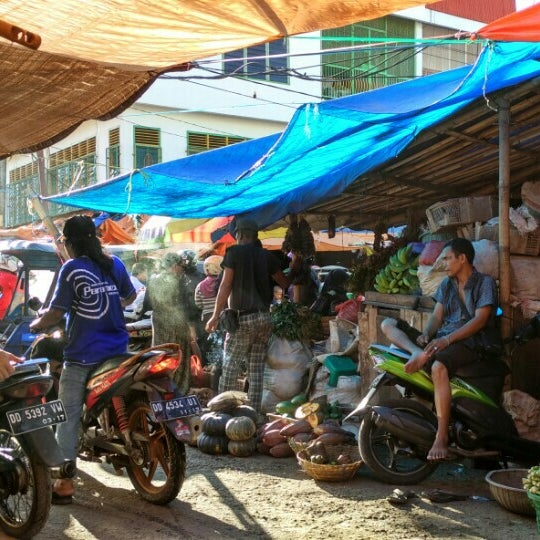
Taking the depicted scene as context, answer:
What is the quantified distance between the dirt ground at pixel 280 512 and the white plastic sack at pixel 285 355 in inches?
92.7

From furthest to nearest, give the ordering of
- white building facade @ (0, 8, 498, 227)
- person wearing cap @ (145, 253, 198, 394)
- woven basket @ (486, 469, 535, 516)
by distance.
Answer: white building facade @ (0, 8, 498, 227), person wearing cap @ (145, 253, 198, 394), woven basket @ (486, 469, 535, 516)

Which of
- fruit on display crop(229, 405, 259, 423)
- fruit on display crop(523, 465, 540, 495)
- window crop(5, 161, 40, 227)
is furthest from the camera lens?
window crop(5, 161, 40, 227)

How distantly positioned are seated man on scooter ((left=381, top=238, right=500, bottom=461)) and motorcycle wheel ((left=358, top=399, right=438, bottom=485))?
238 mm

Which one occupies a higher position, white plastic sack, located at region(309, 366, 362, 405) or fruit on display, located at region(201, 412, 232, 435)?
white plastic sack, located at region(309, 366, 362, 405)

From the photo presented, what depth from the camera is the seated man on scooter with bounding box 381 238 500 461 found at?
536 cm

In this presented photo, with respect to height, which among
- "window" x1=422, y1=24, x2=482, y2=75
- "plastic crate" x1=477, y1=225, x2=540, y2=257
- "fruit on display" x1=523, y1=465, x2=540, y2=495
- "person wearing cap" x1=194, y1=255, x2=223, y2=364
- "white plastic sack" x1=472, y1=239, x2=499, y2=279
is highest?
"window" x1=422, y1=24, x2=482, y2=75

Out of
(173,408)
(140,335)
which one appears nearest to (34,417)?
(173,408)

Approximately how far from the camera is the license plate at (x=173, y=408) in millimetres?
4762

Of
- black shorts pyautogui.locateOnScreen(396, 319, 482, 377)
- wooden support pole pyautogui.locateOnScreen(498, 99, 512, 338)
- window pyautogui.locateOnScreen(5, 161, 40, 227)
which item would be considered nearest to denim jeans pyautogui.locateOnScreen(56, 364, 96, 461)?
black shorts pyautogui.locateOnScreen(396, 319, 482, 377)

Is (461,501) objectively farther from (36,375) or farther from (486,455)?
(36,375)

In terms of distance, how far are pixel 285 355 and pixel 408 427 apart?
3105 millimetres

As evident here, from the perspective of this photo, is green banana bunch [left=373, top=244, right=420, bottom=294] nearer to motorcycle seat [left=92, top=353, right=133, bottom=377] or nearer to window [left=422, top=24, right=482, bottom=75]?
motorcycle seat [left=92, top=353, right=133, bottom=377]

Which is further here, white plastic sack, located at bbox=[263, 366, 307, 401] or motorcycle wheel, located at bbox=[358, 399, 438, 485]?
white plastic sack, located at bbox=[263, 366, 307, 401]

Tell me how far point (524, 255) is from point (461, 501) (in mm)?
2354
